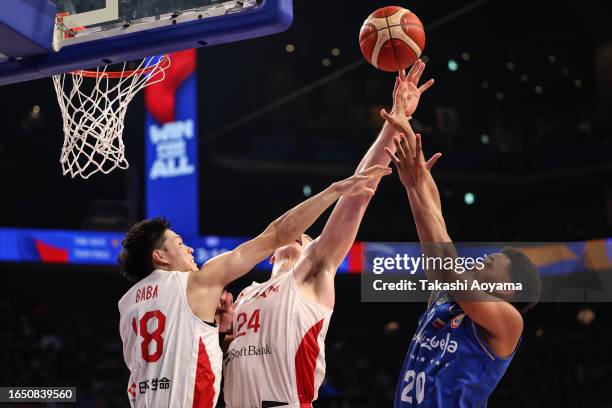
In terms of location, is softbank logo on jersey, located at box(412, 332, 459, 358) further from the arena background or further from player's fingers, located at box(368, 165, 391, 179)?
the arena background

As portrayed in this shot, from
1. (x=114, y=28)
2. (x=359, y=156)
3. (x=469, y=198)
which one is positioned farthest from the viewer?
(x=469, y=198)

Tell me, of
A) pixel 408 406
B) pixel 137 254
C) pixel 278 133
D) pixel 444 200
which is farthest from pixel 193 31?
pixel 444 200

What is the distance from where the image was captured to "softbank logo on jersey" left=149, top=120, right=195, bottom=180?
43.8 ft

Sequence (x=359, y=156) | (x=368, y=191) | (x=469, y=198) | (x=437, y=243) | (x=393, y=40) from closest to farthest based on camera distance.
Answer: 1. (x=437, y=243)
2. (x=368, y=191)
3. (x=393, y=40)
4. (x=359, y=156)
5. (x=469, y=198)

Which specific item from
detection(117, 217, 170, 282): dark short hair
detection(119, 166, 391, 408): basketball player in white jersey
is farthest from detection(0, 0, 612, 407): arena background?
detection(119, 166, 391, 408): basketball player in white jersey

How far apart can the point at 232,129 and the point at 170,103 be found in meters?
5.45

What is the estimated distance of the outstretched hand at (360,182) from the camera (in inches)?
140

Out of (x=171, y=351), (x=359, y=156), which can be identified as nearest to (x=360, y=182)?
(x=171, y=351)

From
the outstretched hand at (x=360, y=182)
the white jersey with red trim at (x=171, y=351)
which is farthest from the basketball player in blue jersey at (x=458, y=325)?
the white jersey with red trim at (x=171, y=351)

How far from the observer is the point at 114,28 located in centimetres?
393

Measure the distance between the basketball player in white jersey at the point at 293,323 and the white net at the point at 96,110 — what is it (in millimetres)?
1240

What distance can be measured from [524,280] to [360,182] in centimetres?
87

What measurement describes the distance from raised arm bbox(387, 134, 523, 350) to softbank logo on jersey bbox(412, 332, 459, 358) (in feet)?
0.53

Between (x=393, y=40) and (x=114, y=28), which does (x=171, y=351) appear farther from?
(x=393, y=40)
